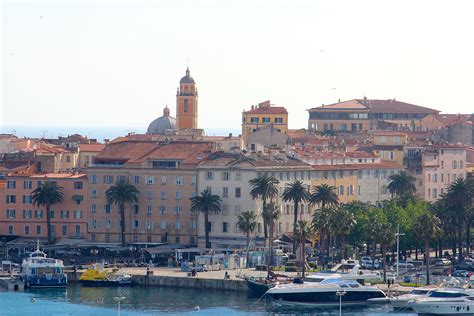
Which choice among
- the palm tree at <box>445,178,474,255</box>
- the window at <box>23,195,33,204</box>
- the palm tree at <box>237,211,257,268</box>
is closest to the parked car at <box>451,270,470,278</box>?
the palm tree at <box>445,178,474,255</box>

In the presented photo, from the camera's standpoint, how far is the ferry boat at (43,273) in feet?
448

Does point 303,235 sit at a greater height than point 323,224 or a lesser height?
lesser

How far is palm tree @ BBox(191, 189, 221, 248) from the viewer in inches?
5842

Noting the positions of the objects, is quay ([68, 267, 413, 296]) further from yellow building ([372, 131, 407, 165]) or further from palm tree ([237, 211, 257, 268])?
yellow building ([372, 131, 407, 165])

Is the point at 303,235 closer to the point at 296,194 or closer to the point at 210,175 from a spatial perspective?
the point at 296,194

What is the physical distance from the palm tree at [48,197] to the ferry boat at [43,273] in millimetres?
15190

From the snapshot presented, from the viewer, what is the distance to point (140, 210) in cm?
15438

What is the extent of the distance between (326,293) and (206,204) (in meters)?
24.7

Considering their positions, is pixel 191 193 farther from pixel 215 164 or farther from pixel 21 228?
pixel 21 228

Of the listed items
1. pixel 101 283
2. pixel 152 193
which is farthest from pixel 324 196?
pixel 101 283

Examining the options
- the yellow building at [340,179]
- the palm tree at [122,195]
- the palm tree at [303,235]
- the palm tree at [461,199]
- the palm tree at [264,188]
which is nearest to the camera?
the palm tree at [303,235]

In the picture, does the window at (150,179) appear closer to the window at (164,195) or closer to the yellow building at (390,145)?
the window at (164,195)

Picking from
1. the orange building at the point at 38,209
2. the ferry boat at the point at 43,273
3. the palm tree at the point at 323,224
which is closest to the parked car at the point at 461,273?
the palm tree at the point at 323,224

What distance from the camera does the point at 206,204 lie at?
486ft
